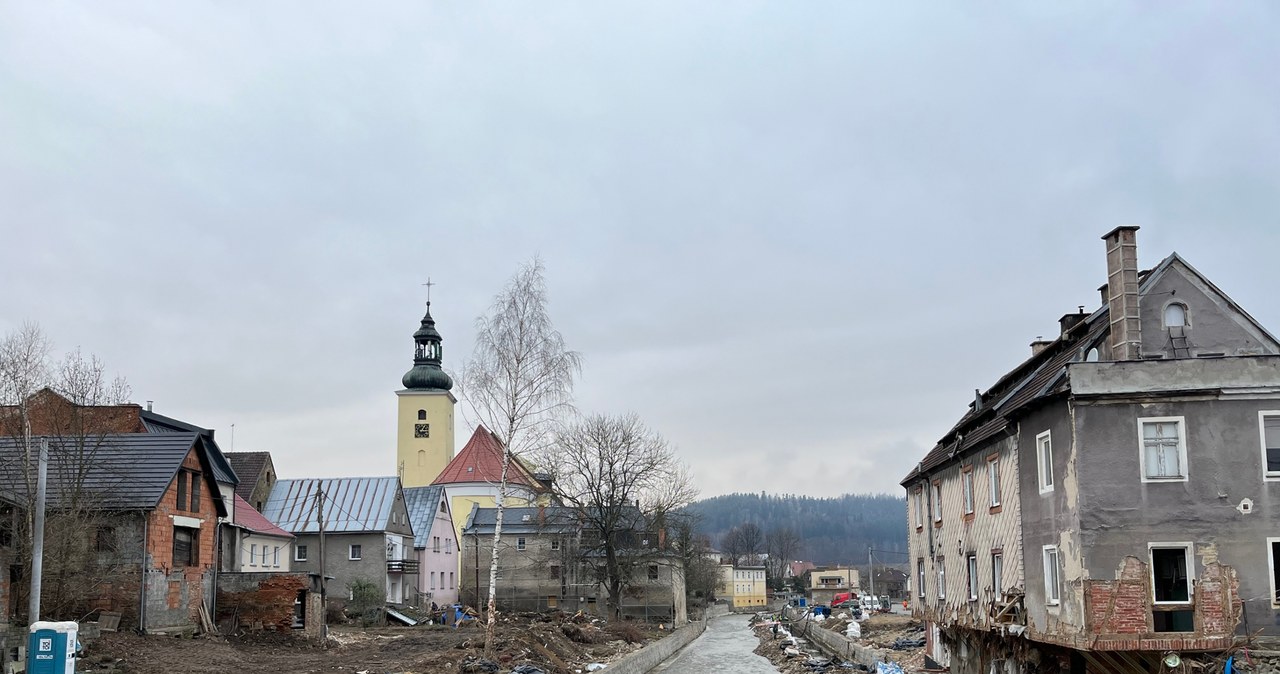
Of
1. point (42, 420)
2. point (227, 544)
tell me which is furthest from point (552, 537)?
point (42, 420)

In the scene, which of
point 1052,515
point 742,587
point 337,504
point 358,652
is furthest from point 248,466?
point 742,587

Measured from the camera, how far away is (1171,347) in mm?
21484

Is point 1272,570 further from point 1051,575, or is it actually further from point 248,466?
point 248,466

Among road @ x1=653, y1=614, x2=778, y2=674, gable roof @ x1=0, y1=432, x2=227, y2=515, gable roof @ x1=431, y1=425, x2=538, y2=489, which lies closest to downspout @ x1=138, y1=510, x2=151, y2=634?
gable roof @ x1=0, y1=432, x2=227, y2=515

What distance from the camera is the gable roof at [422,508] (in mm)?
66938

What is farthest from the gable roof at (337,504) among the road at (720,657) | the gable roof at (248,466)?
the road at (720,657)

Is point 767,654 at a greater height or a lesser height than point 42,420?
lesser

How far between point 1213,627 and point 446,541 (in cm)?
5866

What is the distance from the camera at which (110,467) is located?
34.2 m

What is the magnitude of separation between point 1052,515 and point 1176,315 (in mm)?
4762

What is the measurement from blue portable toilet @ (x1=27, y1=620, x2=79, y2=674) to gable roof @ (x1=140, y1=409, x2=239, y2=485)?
2190cm

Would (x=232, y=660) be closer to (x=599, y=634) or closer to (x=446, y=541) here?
(x=599, y=634)

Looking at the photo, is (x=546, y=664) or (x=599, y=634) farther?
(x=599, y=634)

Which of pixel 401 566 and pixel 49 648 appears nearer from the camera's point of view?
pixel 49 648
